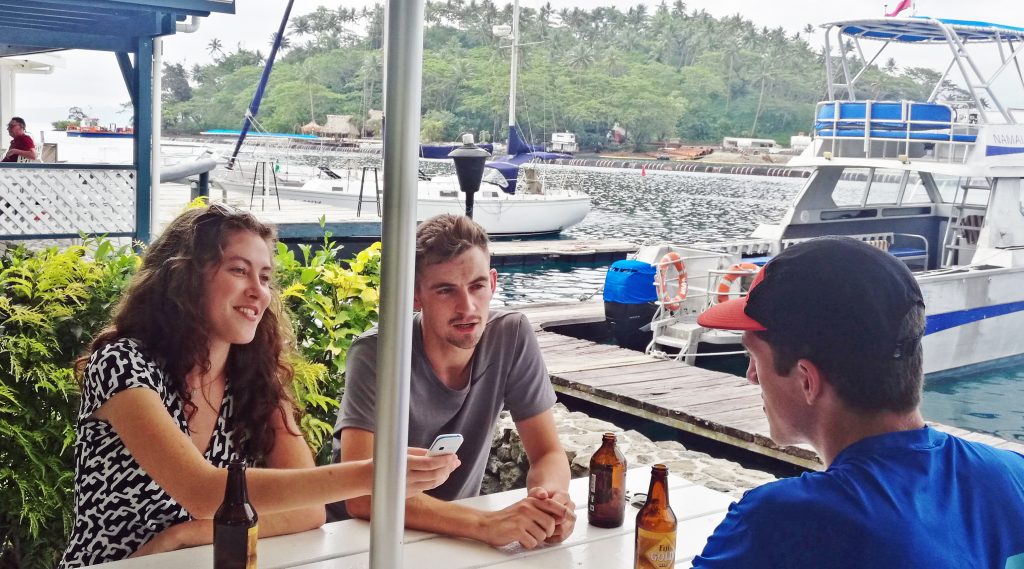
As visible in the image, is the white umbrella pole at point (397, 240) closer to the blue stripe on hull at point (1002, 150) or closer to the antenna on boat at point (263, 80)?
the antenna on boat at point (263, 80)

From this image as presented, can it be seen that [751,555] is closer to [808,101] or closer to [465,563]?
[465,563]

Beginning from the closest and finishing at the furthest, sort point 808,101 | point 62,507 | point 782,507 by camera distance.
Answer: point 782,507, point 62,507, point 808,101

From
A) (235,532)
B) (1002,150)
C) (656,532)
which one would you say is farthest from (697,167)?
(235,532)

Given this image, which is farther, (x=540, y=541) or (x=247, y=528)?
(x=540, y=541)

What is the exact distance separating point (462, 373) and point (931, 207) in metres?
11.9

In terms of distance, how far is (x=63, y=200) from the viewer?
8109 mm

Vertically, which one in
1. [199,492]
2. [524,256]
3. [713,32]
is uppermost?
[713,32]

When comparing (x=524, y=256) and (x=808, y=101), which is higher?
(x=808, y=101)

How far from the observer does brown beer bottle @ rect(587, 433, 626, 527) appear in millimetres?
1999

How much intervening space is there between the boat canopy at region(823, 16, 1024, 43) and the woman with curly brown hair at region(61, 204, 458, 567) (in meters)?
10.8

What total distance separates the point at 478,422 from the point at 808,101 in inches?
3141

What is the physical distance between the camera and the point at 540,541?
187 centimetres

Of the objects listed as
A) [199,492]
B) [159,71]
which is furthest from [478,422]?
[159,71]

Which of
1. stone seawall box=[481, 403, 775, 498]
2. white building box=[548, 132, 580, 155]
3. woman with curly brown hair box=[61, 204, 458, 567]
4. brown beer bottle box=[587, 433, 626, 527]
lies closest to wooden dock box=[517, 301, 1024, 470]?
stone seawall box=[481, 403, 775, 498]
